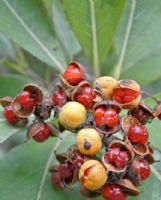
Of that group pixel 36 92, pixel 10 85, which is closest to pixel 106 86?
pixel 36 92

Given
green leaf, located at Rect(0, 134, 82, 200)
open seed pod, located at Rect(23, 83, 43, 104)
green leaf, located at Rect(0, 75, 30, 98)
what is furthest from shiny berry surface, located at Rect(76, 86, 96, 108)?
green leaf, located at Rect(0, 75, 30, 98)

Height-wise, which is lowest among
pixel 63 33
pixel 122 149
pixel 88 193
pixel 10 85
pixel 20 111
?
pixel 88 193

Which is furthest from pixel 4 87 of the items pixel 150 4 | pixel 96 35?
pixel 150 4

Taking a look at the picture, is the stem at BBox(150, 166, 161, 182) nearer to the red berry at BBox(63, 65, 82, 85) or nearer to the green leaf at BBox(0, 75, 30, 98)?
the red berry at BBox(63, 65, 82, 85)

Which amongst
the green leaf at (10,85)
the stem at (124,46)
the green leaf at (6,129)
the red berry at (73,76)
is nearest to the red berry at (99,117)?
the red berry at (73,76)

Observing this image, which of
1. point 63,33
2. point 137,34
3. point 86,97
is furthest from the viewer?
point 63,33

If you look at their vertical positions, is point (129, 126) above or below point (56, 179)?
above

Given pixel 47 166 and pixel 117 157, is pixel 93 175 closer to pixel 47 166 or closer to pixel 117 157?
pixel 117 157
